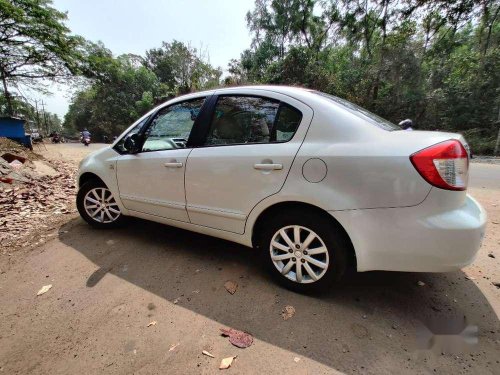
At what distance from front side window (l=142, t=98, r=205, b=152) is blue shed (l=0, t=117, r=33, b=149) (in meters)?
13.1

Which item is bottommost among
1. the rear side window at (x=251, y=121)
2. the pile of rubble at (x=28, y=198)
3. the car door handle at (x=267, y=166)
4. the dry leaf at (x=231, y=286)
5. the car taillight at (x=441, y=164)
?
the pile of rubble at (x=28, y=198)

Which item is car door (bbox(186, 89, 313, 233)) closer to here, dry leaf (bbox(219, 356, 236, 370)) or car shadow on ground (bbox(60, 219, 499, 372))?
car shadow on ground (bbox(60, 219, 499, 372))

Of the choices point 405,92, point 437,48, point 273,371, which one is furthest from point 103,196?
point 405,92

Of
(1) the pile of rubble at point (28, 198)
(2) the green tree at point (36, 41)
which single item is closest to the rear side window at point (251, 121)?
(1) the pile of rubble at point (28, 198)

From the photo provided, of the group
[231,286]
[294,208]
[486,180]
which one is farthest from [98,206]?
[486,180]

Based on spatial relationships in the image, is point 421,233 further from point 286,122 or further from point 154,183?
point 154,183

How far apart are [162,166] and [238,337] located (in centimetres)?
168

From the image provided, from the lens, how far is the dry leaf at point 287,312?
6.77ft

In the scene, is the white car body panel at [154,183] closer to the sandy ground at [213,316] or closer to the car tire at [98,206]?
the car tire at [98,206]

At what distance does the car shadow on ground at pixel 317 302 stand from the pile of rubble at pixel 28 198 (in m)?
1.22

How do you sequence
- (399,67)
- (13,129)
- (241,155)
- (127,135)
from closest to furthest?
1. (241,155)
2. (127,135)
3. (13,129)
4. (399,67)

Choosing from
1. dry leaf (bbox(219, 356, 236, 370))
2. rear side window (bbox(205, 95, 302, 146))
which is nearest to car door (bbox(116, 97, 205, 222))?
rear side window (bbox(205, 95, 302, 146))

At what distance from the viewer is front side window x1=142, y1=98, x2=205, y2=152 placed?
2758mm

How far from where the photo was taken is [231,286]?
2.44m
